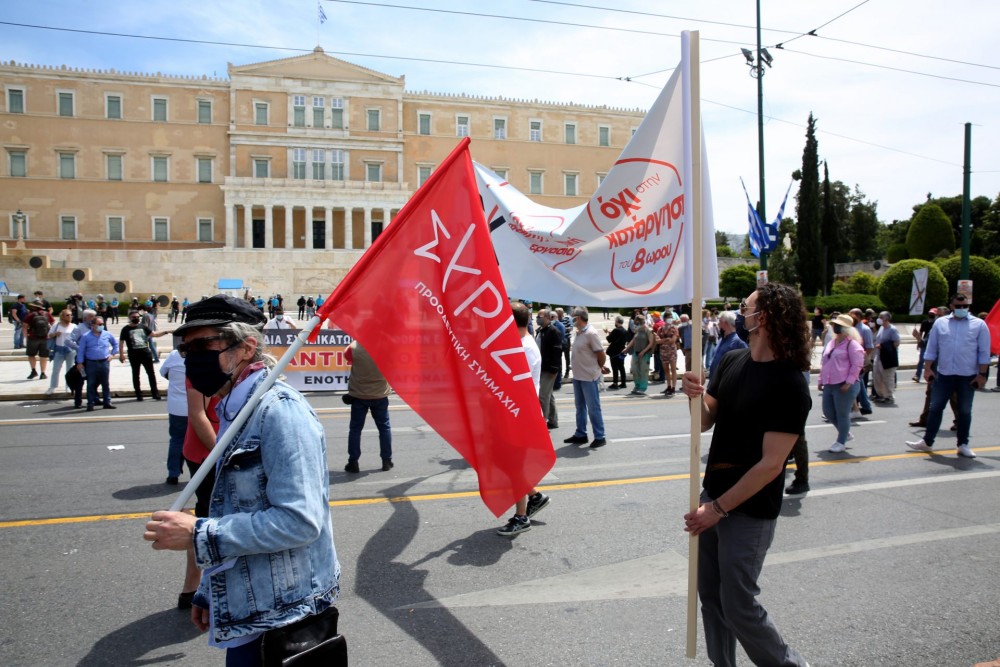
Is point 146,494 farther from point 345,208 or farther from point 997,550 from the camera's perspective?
point 345,208

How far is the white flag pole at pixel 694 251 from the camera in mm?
2957

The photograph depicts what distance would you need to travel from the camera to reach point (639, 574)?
15.1 feet

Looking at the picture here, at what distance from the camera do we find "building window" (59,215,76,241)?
6025 centimetres

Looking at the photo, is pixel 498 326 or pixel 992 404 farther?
pixel 992 404

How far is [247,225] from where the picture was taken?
61.0 metres

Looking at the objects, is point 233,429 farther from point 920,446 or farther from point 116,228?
point 116,228

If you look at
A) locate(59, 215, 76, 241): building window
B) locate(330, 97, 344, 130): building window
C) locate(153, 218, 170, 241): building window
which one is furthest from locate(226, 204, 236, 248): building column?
locate(59, 215, 76, 241): building window

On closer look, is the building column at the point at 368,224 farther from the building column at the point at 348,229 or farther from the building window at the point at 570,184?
the building window at the point at 570,184

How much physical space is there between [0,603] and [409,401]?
2895 mm

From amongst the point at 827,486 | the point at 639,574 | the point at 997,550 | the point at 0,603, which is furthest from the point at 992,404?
the point at 0,603

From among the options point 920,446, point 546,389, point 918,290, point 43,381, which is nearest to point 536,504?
point 546,389

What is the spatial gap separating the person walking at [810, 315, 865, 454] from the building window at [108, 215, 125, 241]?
214ft

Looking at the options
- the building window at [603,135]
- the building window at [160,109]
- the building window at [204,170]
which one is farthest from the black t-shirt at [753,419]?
the building window at [603,135]

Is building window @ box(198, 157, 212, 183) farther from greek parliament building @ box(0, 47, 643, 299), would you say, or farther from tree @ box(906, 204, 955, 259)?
tree @ box(906, 204, 955, 259)
